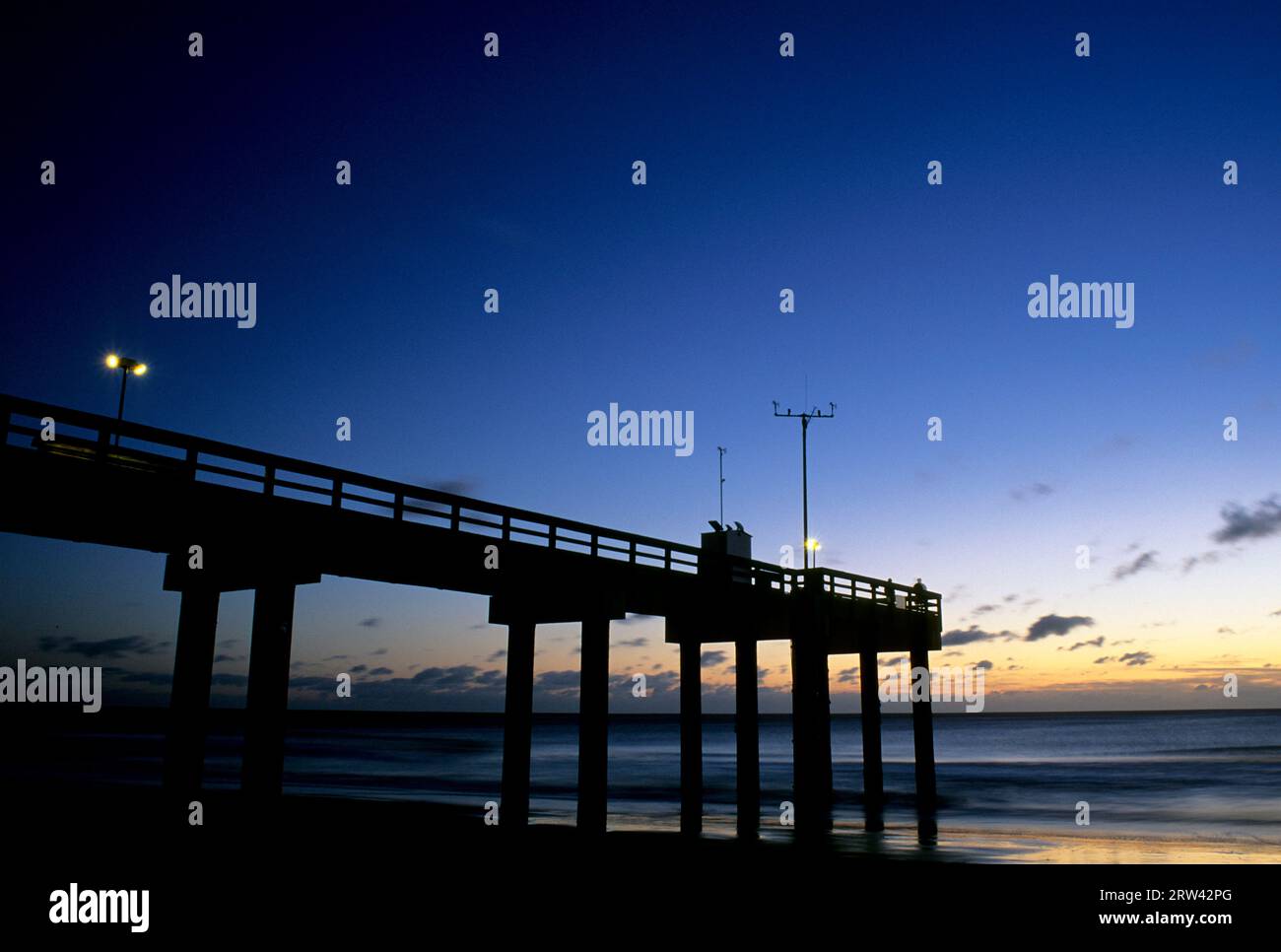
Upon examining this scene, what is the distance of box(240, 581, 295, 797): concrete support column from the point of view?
1334cm

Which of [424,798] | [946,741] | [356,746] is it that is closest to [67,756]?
[356,746]

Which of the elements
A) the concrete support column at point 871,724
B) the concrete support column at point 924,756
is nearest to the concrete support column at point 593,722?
the concrete support column at point 871,724

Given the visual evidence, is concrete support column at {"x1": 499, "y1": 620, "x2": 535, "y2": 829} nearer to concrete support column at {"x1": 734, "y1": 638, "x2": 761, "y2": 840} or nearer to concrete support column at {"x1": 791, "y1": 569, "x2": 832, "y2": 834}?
concrete support column at {"x1": 734, "y1": 638, "x2": 761, "y2": 840}

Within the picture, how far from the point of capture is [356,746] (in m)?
102

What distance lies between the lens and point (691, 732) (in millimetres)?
23453

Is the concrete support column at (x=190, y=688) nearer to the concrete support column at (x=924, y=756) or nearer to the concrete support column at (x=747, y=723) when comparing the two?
the concrete support column at (x=747, y=723)

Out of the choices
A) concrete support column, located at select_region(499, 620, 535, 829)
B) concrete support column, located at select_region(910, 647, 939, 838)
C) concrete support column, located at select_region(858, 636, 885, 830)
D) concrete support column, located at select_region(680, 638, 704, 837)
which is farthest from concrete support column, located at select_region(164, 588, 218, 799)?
concrete support column, located at select_region(910, 647, 939, 838)

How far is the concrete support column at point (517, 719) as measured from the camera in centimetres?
1761

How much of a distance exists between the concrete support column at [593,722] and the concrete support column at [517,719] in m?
1.22

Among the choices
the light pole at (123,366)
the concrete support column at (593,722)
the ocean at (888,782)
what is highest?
the light pole at (123,366)

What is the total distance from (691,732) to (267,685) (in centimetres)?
1253
